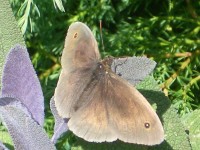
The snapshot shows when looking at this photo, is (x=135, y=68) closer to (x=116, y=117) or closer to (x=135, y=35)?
(x=116, y=117)

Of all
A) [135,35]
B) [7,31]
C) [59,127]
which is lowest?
[135,35]

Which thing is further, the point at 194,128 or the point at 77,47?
the point at 194,128

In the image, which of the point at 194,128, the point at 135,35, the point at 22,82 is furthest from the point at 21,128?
the point at 135,35

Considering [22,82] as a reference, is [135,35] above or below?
below

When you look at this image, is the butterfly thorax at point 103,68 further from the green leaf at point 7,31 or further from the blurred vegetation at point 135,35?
the blurred vegetation at point 135,35

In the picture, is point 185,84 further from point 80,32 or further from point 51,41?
point 80,32

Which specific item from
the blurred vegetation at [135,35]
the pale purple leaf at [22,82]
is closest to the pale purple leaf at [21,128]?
the pale purple leaf at [22,82]

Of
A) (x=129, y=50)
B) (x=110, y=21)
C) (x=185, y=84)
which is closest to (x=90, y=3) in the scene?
(x=110, y=21)
